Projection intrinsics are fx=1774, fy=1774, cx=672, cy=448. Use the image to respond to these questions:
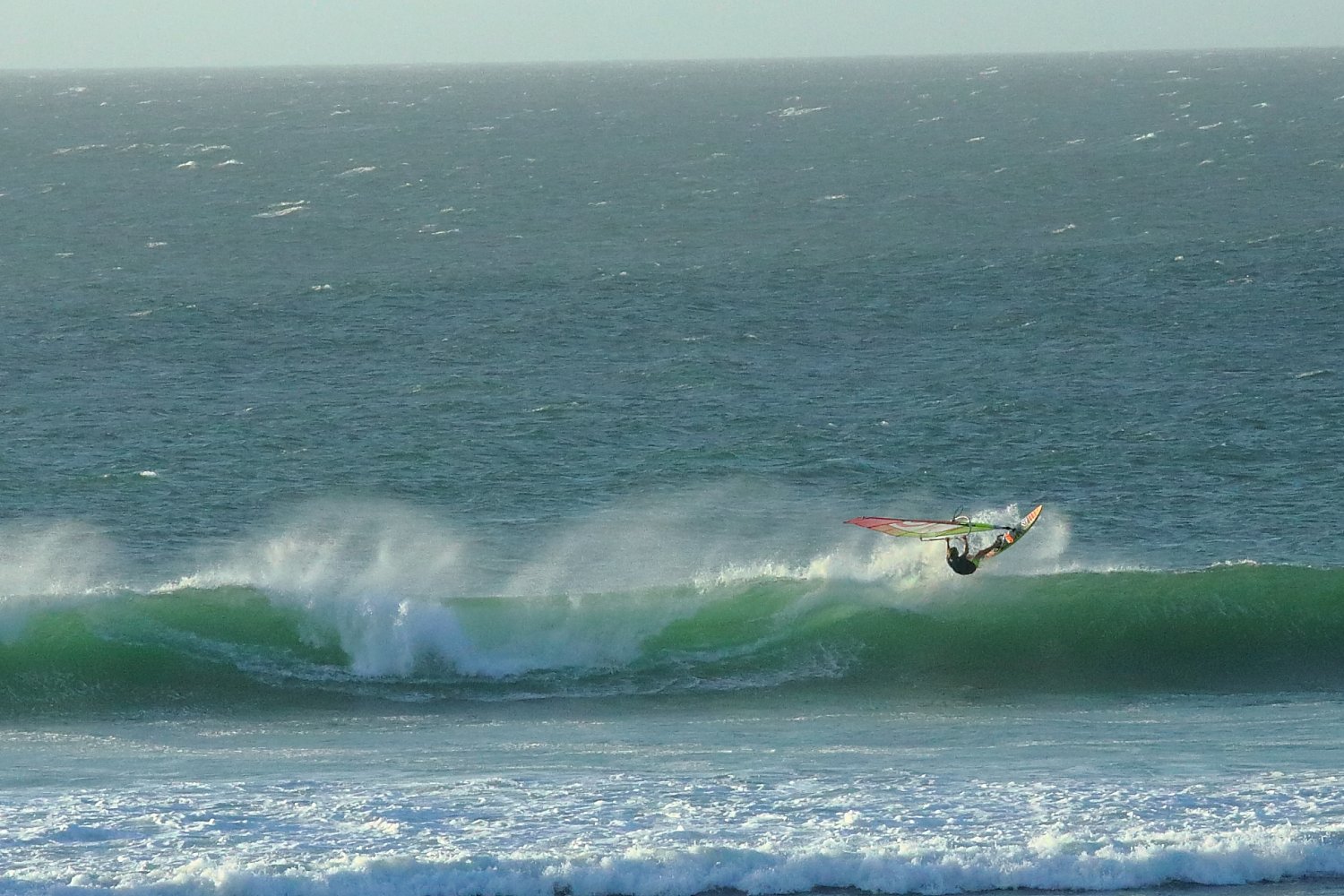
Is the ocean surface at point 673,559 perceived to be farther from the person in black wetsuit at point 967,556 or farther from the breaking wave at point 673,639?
the person in black wetsuit at point 967,556

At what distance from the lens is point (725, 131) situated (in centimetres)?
15588

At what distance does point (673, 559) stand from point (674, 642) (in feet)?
21.5

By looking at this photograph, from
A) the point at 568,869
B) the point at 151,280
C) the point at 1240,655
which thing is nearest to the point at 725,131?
the point at 151,280

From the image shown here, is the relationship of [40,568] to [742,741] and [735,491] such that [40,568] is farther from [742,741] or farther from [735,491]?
[742,741]

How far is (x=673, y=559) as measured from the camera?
35.8m

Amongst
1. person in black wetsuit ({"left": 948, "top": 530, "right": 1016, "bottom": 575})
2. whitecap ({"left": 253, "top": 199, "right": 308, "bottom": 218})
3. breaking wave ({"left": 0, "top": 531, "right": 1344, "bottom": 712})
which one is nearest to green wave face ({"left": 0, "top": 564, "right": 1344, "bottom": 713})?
breaking wave ({"left": 0, "top": 531, "right": 1344, "bottom": 712})

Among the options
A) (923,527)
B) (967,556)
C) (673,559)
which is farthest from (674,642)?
(673,559)

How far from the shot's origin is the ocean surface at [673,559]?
66.0ft

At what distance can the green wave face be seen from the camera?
27.8 metres

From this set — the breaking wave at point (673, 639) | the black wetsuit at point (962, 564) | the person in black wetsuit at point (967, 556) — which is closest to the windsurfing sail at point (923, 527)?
the person in black wetsuit at point (967, 556)

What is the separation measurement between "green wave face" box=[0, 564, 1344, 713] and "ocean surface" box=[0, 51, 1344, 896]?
9cm

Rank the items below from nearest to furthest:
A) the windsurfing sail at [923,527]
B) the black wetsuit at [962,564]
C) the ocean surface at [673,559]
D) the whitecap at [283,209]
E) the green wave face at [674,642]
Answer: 1. the ocean surface at [673,559]
2. the windsurfing sail at [923,527]
3. the black wetsuit at [962,564]
4. the green wave face at [674,642]
5. the whitecap at [283,209]

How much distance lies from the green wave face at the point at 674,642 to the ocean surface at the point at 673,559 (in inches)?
3.5

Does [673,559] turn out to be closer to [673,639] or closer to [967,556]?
[673,639]
